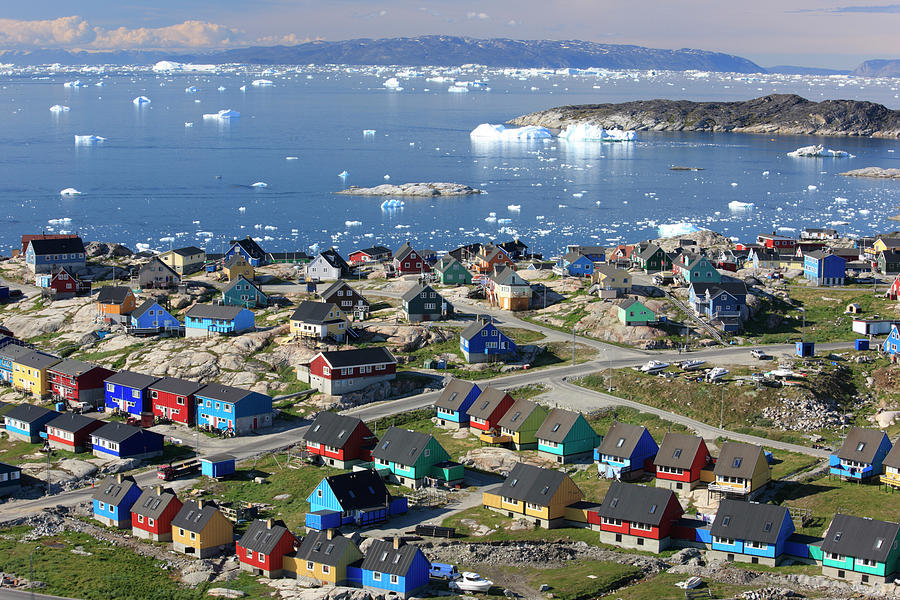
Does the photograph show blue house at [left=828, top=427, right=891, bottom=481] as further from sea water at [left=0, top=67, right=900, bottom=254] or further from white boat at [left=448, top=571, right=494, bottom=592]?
sea water at [left=0, top=67, right=900, bottom=254]

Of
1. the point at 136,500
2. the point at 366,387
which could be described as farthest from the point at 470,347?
the point at 136,500

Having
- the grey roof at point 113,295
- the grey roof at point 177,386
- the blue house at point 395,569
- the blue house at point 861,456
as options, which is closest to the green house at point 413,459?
the blue house at point 395,569

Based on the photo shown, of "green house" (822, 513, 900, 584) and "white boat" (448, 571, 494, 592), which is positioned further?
"green house" (822, 513, 900, 584)

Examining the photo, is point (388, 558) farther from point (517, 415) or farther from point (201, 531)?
point (517, 415)

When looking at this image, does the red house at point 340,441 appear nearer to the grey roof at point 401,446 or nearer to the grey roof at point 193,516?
the grey roof at point 401,446

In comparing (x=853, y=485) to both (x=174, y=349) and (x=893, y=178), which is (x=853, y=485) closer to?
(x=174, y=349)

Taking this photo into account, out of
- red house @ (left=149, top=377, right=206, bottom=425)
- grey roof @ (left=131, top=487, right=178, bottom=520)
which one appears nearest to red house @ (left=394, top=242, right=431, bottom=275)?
red house @ (left=149, top=377, right=206, bottom=425)
